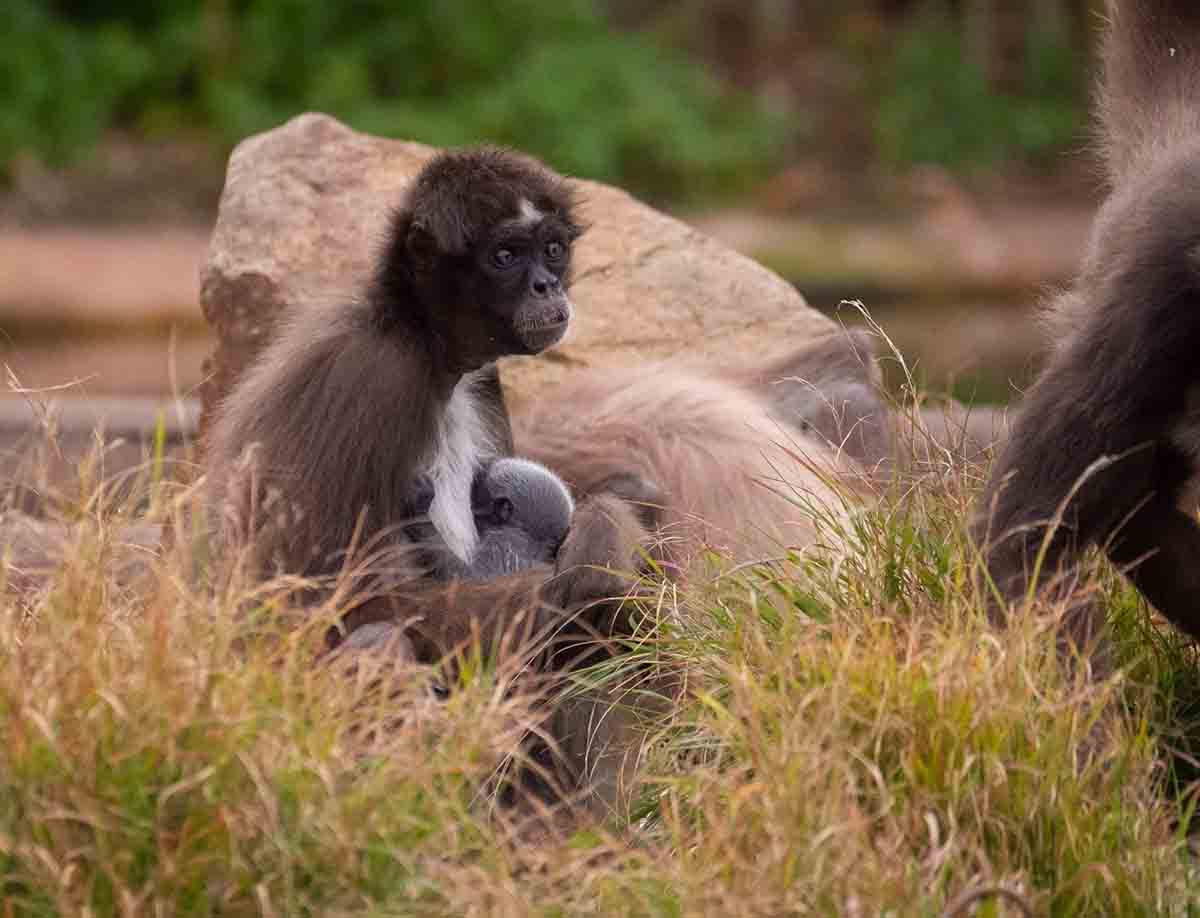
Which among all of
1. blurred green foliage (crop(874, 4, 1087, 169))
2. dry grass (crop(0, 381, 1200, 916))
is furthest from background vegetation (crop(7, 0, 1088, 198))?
dry grass (crop(0, 381, 1200, 916))

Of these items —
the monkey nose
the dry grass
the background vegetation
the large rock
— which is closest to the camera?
the dry grass

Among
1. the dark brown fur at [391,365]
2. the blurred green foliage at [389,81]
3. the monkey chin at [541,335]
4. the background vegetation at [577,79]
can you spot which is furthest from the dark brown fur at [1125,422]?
the blurred green foliage at [389,81]

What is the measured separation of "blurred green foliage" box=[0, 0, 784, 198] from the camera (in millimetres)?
19969

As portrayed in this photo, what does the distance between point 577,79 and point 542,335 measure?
618 inches

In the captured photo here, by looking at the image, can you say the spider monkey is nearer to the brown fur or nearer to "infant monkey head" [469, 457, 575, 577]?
"infant monkey head" [469, 457, 575, 577]

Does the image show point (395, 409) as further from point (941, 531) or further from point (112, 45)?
point (112, 45)

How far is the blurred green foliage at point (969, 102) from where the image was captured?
21.8 m

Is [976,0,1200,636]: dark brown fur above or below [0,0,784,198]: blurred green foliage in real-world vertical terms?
above

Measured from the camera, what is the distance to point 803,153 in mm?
22266

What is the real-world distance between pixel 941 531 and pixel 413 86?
57.3 feet

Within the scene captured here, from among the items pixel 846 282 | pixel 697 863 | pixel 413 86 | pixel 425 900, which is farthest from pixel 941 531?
pixel 413 86

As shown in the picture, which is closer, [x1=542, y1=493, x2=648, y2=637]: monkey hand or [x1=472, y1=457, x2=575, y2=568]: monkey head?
[x1=542, y1=493, x2=648, y2=637]: monkey hand

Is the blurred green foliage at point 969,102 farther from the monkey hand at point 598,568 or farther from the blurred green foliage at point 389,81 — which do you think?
the monkey hand at point 598,568

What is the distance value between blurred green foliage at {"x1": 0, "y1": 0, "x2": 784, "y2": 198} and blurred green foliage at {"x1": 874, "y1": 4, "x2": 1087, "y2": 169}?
1677mm
